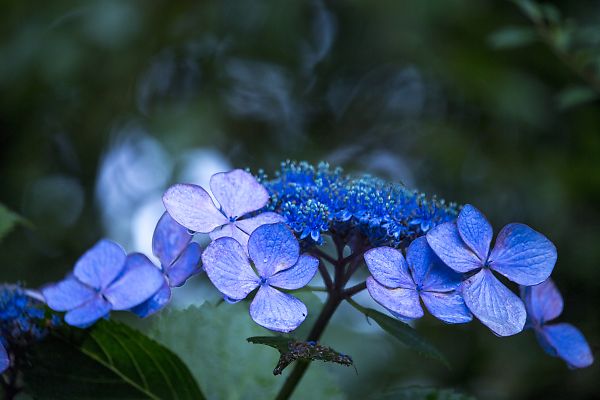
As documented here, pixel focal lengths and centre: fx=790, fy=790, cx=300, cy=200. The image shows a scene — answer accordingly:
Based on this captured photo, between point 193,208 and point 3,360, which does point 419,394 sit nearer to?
point 193,208

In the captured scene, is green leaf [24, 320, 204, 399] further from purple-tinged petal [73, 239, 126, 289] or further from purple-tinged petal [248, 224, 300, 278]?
purple-tinged petal [248, 224, 300, 278]

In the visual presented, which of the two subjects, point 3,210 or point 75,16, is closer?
point 3,210

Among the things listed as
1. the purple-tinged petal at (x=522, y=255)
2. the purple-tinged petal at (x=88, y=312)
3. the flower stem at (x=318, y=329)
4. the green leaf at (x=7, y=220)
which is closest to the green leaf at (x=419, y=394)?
the flower stem at (x=318, y=329)

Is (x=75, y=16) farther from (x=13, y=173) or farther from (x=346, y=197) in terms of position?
(x=346, y=197)

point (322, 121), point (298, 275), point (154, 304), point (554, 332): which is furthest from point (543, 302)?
point (322, 121)

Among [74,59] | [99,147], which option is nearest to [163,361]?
[74,59]

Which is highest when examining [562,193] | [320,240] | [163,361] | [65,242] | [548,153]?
[548,153]
